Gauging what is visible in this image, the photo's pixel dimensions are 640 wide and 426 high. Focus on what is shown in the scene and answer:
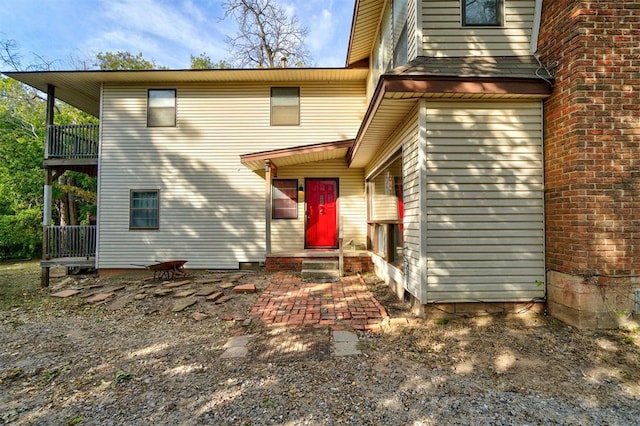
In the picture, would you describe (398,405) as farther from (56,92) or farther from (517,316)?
(56,92)

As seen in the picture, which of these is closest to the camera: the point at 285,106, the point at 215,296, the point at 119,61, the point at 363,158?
the point at 215,296

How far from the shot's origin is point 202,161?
30.0 ft

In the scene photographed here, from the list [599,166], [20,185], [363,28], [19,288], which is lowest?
[19,288]

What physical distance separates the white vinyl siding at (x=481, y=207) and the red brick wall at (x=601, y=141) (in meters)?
0.38

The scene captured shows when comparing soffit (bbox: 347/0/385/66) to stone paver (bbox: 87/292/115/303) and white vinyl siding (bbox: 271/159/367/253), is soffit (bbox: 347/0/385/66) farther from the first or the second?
stone paver (bbox: 87/292/115/303)

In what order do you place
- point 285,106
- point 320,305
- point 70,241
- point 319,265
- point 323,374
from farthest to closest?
point 285,106
point 70,241
point 319,265
point 320,305
point 323,374

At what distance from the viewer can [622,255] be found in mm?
3863

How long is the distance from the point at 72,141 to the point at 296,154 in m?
7.08

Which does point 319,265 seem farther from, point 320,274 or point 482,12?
point 482,12

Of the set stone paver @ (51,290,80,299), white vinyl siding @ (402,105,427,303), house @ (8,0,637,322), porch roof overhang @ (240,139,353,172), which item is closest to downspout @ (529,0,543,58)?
house @ (8,0,637,322)

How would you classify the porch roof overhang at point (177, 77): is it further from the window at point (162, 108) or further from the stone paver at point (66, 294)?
the stone paver at point (66, 294)

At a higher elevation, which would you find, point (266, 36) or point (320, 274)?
point (266, 36)

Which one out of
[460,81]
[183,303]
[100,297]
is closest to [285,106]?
[460,81]

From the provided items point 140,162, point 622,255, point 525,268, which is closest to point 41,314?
point 140,162
